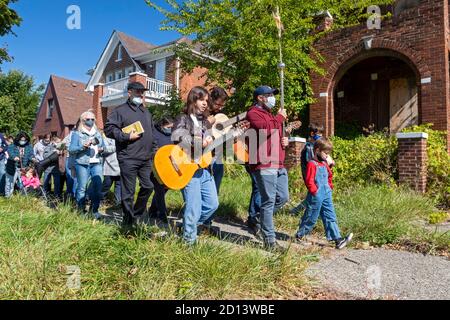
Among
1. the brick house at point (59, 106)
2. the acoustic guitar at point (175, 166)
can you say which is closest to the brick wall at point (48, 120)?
the brick house at point (59, 106)

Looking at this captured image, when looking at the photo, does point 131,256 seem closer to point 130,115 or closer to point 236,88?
point 130,115

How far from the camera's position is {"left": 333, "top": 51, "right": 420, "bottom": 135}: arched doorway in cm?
1158

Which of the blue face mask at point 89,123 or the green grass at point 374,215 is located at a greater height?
the blue face mask at point 89,123

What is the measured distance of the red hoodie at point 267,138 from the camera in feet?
13.2

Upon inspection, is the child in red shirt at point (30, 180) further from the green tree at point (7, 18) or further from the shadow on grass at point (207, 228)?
the green tree at point (7, 18)

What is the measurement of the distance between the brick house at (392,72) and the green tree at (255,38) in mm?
571

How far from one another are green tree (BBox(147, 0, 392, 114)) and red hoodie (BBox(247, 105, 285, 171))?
17.3ft

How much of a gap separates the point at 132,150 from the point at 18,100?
1390 inches

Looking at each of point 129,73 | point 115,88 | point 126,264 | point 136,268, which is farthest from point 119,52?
point 136,268

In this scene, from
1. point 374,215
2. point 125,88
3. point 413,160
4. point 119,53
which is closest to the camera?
point 374,215

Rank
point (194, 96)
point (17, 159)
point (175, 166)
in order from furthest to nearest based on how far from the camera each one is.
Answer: point (17, 159), point (194, 96), point (175, 166)

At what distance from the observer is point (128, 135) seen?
13.8 feet

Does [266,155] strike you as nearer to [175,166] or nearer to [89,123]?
[175,166]
